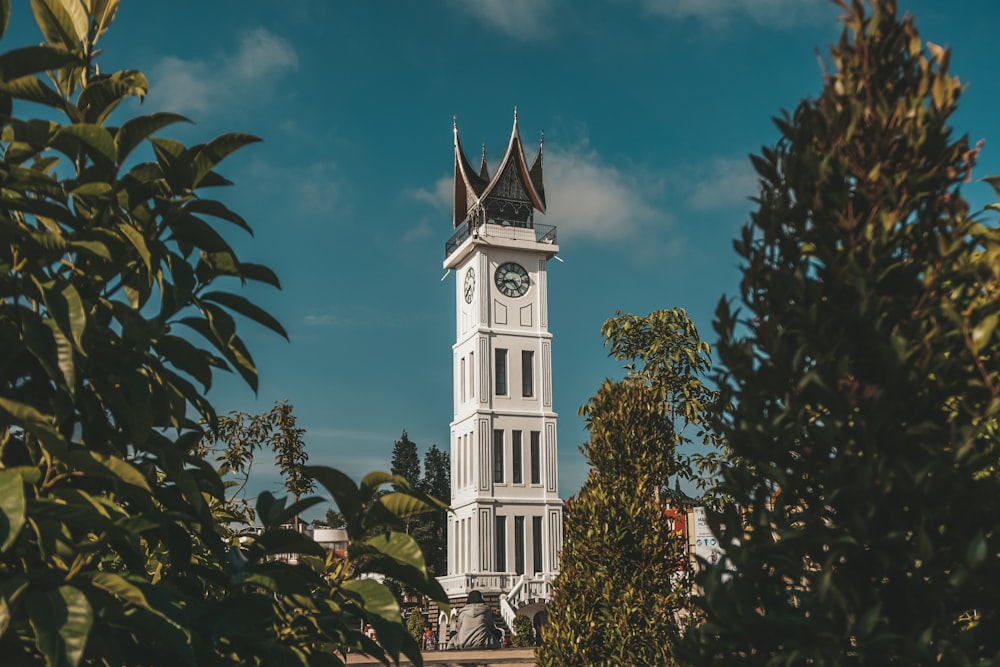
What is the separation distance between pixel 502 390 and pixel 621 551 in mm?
49659

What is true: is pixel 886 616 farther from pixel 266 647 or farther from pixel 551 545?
pixel 551 545

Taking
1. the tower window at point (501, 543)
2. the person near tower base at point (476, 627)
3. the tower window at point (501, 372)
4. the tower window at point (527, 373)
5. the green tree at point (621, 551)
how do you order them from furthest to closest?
the tower window at point (527, 373), the tower window at point (501, 372), the tower window at point (501, 543), the person near tower base at point (476, 627), the green tree at point (621, 551)

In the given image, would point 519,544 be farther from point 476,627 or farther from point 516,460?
point 476,627

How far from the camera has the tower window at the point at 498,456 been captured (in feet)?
190

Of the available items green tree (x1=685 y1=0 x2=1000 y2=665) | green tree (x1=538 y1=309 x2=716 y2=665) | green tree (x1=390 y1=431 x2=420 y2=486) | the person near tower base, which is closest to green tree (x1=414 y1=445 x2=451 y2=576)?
green tree (x1=390 y1=431 x2=420 y2=486)

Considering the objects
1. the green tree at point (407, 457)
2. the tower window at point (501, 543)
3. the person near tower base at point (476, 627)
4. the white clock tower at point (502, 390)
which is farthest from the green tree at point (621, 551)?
the green tree at point (407, 457)

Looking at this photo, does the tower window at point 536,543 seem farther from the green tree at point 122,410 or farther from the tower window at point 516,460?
the green tree at point 122,410

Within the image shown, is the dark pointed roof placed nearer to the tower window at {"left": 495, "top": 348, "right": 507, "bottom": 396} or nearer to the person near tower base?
the tower window at {"left": 495, "top": 348, "right": 507, "bottom": 396}

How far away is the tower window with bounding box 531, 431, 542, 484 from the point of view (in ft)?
193

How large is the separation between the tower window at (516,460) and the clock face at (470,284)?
9.10 m

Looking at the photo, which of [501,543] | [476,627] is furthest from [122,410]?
[501,543]

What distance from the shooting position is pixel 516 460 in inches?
2309

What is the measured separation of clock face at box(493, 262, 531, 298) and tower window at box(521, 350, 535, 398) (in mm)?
3756

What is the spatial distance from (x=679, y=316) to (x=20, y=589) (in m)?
12.8
